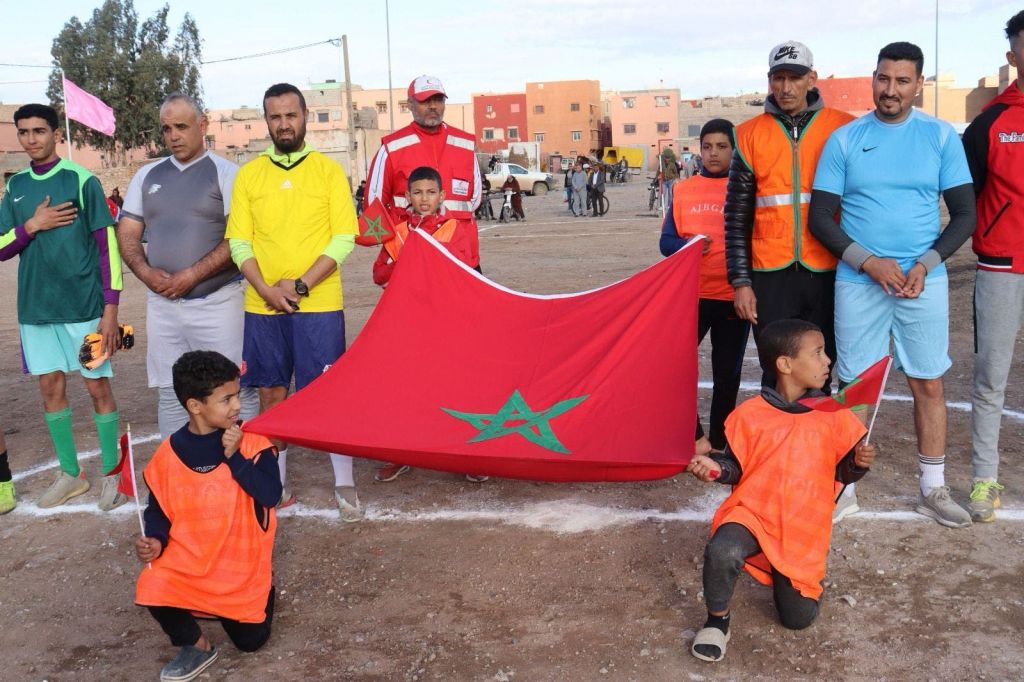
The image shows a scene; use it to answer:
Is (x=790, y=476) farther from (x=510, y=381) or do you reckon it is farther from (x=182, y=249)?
(x=182, y=249)

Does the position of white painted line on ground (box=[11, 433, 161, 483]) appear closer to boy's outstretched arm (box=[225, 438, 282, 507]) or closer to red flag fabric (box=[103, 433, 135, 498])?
red flag fabric (box=[103, 433, 135, 498])

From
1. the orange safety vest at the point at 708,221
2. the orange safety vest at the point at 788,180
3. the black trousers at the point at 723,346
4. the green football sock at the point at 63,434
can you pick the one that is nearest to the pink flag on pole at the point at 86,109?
the green football sock at the point at 63,434

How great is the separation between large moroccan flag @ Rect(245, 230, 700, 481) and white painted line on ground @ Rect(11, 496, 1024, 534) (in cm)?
72

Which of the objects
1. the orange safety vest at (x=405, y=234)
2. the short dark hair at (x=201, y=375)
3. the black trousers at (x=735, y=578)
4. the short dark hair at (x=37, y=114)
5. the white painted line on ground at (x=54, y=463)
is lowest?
the white painted line on ground at (x=54, y=463)

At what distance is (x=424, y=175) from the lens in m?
5.64

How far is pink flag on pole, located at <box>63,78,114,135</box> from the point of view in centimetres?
2084

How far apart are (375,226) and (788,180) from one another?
2345 millimetres

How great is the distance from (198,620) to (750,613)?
239cm

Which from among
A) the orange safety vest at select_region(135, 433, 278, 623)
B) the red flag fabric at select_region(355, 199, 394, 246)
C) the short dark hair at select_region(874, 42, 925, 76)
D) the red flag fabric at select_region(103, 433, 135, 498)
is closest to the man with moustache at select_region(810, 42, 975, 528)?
the short dark hair at select_region(874, 42, 925, 76)

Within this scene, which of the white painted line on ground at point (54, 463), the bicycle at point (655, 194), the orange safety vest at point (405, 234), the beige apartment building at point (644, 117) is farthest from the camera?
the beige apartment building at point (644, 117)

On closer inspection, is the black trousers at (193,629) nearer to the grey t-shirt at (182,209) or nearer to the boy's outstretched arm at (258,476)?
the boy's outstretched arm at (258,476)

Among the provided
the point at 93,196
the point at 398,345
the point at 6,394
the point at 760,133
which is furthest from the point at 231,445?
the point at 6,394

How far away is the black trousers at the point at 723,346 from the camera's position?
5871 mm

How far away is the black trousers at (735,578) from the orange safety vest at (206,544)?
1.81 meters
